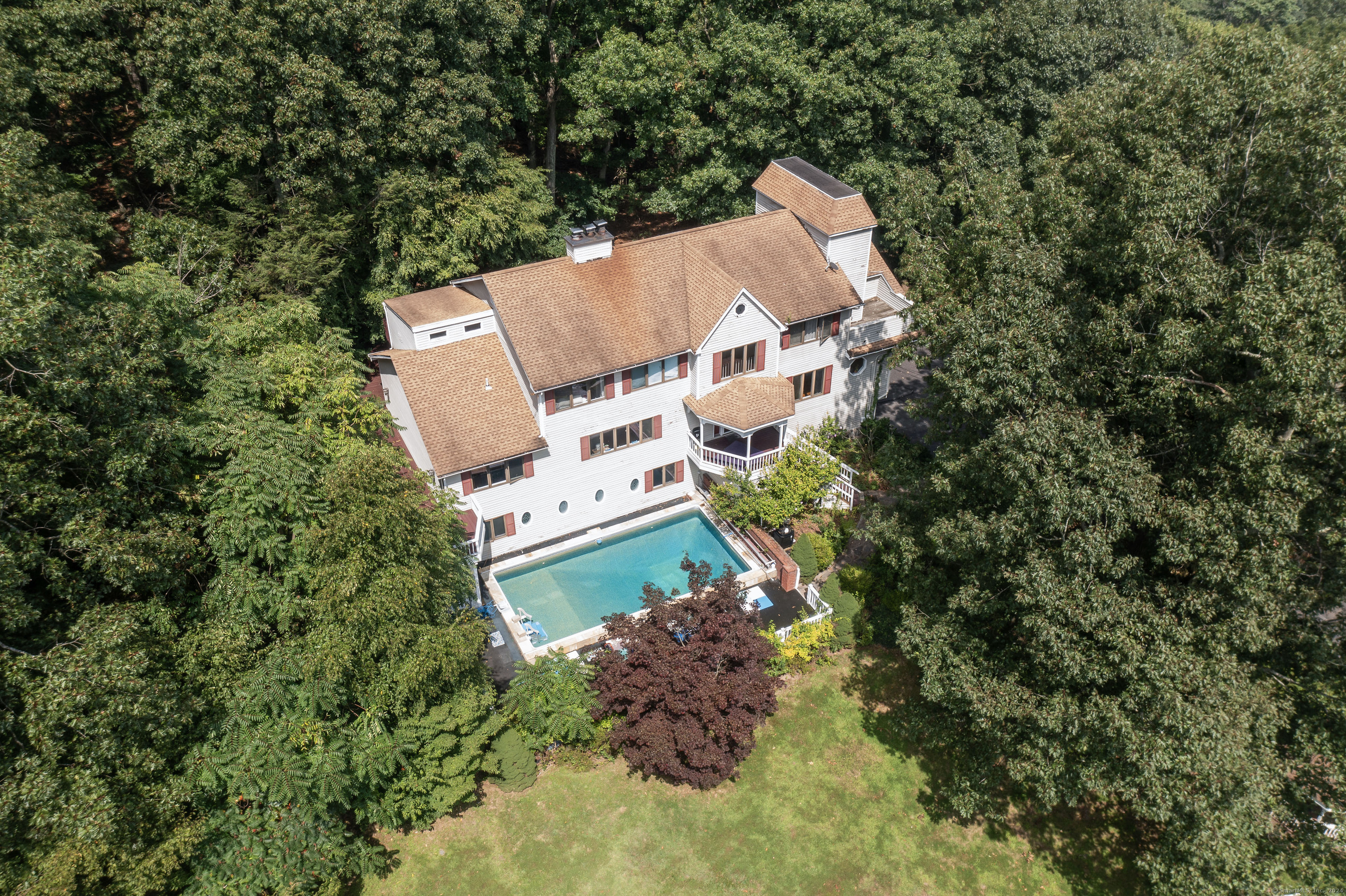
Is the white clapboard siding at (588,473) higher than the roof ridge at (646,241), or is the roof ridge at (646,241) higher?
the roof ridge at (646,241)

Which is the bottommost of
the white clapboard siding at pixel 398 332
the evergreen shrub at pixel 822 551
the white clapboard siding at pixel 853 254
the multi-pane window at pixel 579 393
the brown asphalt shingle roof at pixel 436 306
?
the evergreen shrub at pixel 822 551

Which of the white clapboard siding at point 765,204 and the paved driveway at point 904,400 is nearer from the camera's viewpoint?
the white clapboard siding at point 765,204

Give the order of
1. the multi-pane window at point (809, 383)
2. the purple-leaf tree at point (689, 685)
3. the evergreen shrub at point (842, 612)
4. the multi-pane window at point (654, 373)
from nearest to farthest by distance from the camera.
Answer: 1. the purple-leaf tree at point (689, 685)
2. the evergreen shrub at point (842, 612)
3. the multi-pane window at point (654, 373)
4. the multi-pane window at point (809, 383)

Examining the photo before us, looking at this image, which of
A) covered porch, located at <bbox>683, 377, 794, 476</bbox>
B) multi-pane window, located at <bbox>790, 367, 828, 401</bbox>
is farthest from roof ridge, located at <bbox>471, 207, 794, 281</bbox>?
multi-pane window, located at <bbox>790, 367, 828, 401</bbox>

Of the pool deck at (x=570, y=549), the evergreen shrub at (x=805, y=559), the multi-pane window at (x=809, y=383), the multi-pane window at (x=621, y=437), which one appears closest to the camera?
the pool deck at (x=570, y=549)

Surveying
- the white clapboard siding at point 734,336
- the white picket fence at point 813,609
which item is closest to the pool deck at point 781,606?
the white picket fence at point 813,609

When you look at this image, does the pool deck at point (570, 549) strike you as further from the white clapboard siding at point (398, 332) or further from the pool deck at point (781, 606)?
the white clapboard siding at point (398, 332)

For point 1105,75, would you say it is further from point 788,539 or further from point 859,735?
point 859,735
